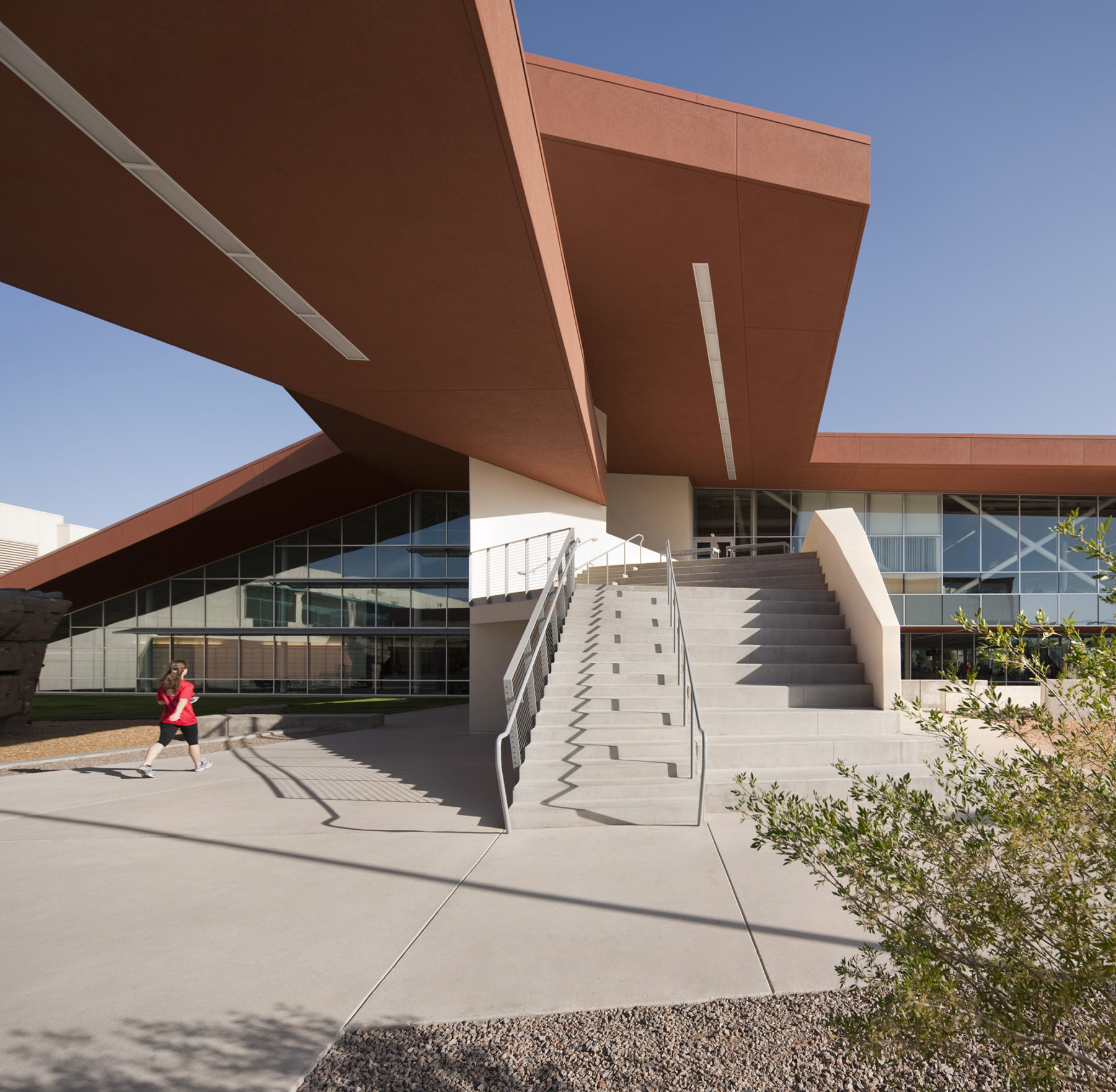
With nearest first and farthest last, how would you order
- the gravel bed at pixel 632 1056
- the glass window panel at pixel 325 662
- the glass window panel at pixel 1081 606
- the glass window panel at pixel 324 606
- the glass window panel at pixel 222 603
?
1. the gravel bed at pixel 632 1056
2. the glass window panel at pixel 1081 606
3. the glass window panel at pixel 325 662
4. the glass window panel at pixel 324 606
5. the glass window panel at pixel 222 603

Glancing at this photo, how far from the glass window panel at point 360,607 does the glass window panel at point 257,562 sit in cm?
309

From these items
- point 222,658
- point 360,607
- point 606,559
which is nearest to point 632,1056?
point 606,559

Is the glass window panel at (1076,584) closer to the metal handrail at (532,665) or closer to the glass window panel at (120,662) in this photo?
the metal handrail at (532,665)

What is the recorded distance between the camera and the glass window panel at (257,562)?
28234mm

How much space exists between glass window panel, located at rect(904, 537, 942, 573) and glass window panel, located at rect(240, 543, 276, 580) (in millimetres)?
22237

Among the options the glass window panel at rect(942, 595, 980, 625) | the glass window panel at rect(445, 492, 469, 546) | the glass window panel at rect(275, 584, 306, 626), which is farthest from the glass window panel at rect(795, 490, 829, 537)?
the glass window panel at rect(275, 584, 306, 626)

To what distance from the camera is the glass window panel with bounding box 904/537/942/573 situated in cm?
2497

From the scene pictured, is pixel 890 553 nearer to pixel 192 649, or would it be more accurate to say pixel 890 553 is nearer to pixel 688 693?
pixel 688 693

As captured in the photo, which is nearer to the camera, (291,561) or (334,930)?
(334,930)

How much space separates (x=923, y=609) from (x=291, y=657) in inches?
860

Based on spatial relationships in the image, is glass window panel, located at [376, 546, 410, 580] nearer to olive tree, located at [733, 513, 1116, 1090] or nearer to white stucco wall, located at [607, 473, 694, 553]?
white stucco wall, located at [607, 473, 694, 553]

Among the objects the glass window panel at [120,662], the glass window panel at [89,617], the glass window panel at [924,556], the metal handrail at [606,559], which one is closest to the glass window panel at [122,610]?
the glass window panel at [89,617]

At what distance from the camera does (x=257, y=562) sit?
28.3 meters

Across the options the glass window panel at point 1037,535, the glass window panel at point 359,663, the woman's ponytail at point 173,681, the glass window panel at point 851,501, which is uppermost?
the glass window panel at point 851,501
